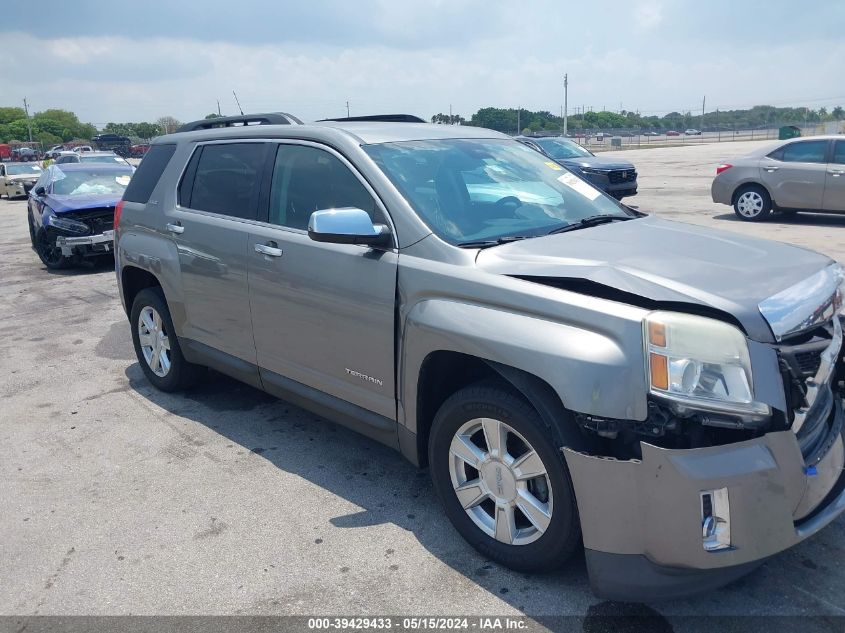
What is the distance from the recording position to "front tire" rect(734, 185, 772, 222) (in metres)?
13.0

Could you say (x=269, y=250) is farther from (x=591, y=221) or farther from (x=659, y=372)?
(x=659, y=372)

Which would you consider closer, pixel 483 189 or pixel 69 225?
pixel 483 189

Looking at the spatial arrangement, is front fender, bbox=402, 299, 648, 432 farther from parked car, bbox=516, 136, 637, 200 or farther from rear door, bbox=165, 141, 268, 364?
parked car, bbox=516, 136, 637, 200

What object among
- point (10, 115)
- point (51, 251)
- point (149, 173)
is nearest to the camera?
point (149, 173)

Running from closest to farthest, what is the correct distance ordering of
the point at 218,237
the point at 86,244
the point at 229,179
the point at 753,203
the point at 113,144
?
the point at 218,237 < the point at 229,179 < the point at 86,244 < the point at 753,203 < the point at 113,144

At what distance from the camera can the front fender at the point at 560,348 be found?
8.23 ft

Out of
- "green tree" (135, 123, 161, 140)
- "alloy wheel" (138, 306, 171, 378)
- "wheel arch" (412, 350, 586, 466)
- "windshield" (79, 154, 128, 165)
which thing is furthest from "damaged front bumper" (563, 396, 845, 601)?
"green tree" (135, 123, 161, 140)

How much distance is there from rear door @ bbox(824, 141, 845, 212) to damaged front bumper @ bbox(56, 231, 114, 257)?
11.5m

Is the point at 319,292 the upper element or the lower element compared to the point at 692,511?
upper

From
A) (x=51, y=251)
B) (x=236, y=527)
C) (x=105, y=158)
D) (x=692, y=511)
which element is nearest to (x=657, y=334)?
(x=692, y=511)

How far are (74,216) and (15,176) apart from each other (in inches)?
801

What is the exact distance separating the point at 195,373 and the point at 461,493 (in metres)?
2.84

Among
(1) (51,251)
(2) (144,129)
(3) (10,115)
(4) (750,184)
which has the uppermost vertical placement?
(3) (10,115)

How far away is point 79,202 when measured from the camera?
11.5 m
